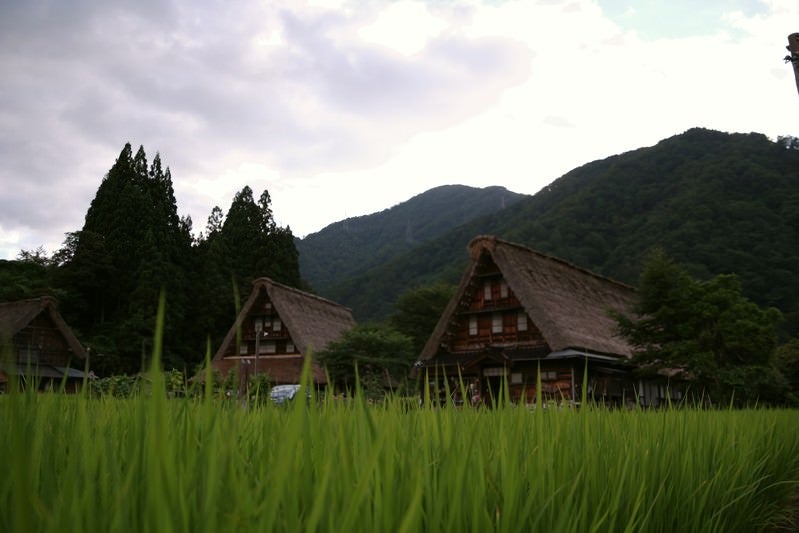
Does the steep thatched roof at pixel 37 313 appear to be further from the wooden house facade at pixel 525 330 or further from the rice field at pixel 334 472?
the rice field at pixel 334 472

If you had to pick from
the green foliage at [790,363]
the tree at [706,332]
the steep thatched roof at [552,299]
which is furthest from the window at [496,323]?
the green foliage at [790,363]

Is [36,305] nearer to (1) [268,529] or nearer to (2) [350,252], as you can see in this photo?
(1) [268,529]

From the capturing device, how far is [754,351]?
14.0m

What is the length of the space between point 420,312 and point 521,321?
686 inches

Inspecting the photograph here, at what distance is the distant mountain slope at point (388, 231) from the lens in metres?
67.2

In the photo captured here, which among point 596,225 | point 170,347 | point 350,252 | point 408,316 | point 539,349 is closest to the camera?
point 539,349

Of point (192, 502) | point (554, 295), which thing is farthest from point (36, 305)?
point (192, 502)

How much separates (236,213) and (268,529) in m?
38.6

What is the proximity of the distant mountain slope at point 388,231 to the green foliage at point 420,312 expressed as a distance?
2111cm

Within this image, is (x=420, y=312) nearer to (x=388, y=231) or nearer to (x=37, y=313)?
(x=37, y=313)

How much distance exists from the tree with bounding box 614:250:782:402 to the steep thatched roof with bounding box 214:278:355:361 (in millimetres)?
14336

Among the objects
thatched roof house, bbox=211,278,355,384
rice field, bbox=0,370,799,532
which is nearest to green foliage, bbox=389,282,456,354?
thatched roof house, bbox=211,278,355,384

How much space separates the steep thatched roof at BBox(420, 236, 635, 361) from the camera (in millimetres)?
17984

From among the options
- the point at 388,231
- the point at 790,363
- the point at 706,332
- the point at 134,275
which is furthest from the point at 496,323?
the point at 388,231
